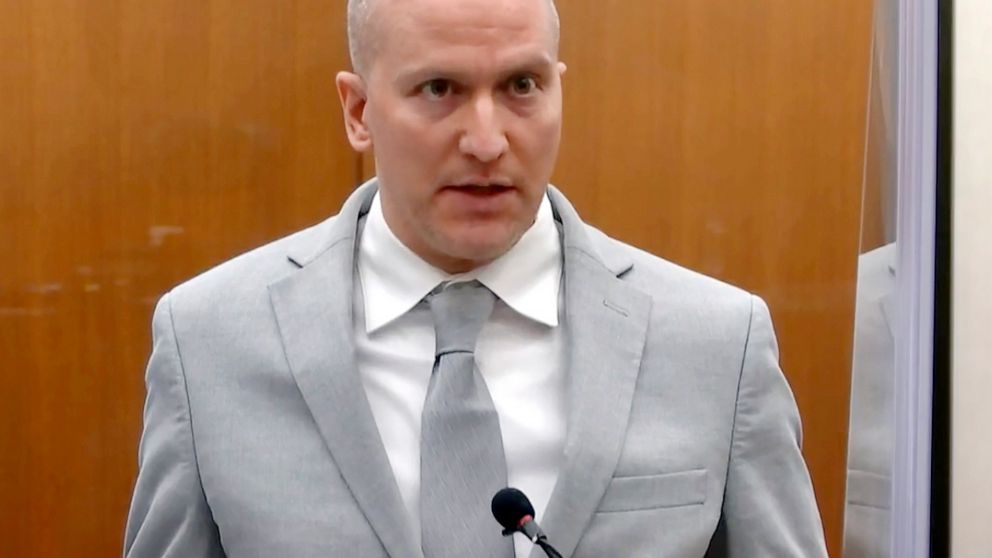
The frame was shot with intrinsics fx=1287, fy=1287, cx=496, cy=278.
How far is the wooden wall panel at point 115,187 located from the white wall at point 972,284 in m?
1.05

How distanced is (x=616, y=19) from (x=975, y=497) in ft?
3.27

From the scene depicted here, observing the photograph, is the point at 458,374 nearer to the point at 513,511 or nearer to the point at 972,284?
the point at 513,511

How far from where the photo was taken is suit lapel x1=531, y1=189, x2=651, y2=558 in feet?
3.67

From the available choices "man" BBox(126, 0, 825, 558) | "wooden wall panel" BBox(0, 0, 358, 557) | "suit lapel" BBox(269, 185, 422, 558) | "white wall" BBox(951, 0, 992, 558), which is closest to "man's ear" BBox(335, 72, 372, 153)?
"man" BBox(126, 0, 825, 558)

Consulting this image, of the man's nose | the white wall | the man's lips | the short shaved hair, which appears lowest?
the white wall

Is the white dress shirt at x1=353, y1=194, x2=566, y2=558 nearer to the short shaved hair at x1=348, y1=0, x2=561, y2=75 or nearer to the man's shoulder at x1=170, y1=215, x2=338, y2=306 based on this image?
the man's shoulder at x1=170, y1=215, x2=338, y2=306

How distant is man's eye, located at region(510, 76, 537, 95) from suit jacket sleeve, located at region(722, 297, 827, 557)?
310 mm

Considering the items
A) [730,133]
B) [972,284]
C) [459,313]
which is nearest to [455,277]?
[459,313]

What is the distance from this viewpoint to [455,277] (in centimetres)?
123

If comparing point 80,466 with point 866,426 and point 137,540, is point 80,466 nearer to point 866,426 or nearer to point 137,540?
point 137,540

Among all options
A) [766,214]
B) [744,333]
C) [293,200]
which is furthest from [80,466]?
[744,333]

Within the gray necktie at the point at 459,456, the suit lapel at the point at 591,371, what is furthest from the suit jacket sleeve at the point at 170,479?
the suit lapel at the point at 591,371

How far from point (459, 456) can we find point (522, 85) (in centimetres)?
33

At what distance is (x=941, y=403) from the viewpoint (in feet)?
5.78
